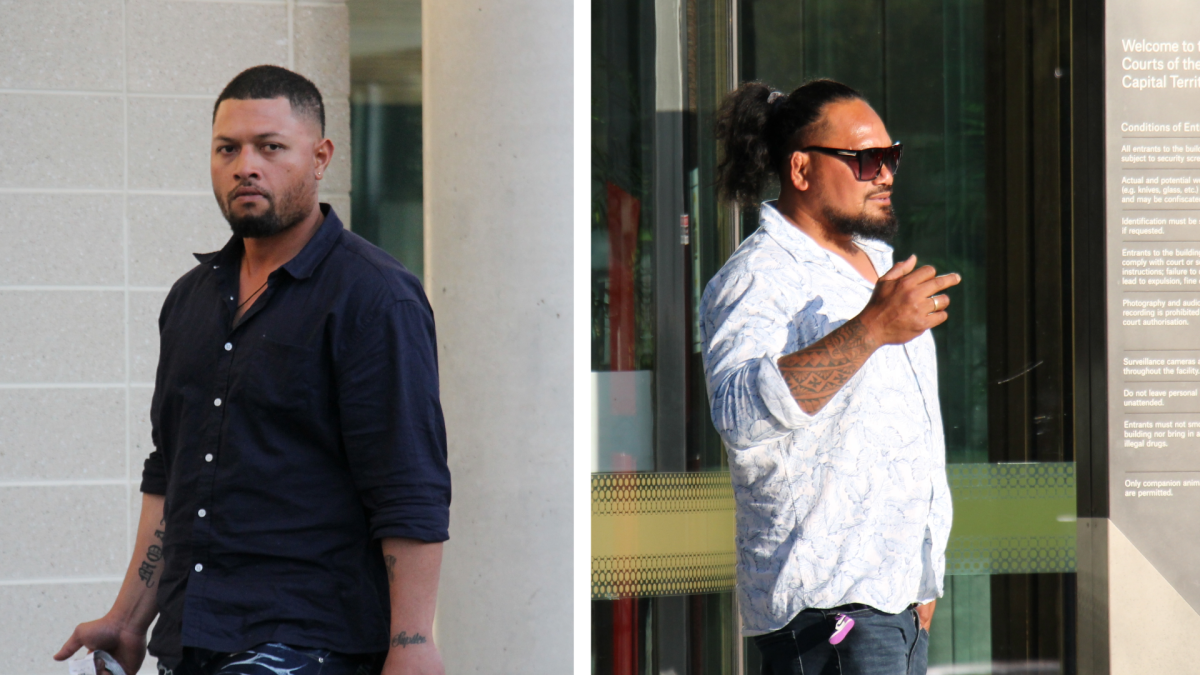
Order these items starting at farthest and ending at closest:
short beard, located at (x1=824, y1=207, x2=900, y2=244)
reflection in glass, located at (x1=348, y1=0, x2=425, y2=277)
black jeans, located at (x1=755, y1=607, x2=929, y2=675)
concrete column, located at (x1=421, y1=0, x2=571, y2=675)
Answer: reflection in glass, located at (x1=348, y1=0, x2=425, y2=277) < concrete column, located at (x1=421, y1=0, x2=571, y2=675) < short beard, located at (x1=824, y1=207, x2=900, y2=244) < black jeans, located at (x1=755, y1=607, x2=929, y2=675)

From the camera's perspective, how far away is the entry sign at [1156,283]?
4.24 m

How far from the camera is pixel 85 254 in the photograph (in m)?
3.96

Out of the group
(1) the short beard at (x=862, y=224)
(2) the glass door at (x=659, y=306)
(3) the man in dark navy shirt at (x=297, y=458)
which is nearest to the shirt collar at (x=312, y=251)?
(3) the man in dark navy shirt at (x=297, y=458)

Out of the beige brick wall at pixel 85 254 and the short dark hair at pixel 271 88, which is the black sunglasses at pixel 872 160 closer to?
the short dark hair at pixel 271 88

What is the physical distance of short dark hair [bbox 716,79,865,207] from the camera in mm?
2789

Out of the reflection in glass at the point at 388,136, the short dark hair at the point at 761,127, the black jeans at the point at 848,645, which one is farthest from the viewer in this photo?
the reflection in glass at the point at 388,136

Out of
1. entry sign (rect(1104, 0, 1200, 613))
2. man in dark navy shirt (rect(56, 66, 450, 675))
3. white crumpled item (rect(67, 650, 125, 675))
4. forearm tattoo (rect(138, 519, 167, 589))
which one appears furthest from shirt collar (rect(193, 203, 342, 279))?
entry sign (rect(1104, 0, 1200, 613))

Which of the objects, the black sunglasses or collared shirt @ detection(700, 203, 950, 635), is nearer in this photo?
collared shirt @ detection(700, 203, 950, 635)

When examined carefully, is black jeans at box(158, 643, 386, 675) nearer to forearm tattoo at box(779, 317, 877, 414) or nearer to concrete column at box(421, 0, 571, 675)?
forearm tattoo at box(779, 317, 877, 414)

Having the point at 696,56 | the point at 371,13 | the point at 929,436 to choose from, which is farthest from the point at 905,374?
the point at 371,13

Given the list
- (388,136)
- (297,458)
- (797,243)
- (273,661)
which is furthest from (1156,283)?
(273,661)

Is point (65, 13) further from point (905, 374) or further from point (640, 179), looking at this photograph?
point (905, 374)

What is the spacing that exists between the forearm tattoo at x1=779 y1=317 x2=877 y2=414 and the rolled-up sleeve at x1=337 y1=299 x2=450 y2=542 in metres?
0.72

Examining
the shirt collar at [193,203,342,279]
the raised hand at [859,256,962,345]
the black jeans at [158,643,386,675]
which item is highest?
the shirt collar at [193,203,342,279]
